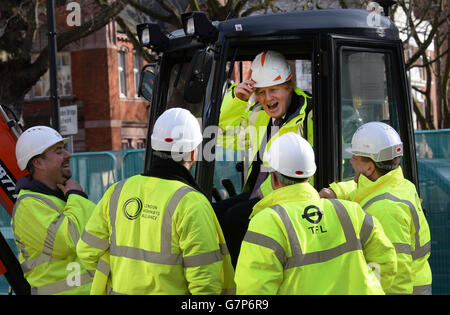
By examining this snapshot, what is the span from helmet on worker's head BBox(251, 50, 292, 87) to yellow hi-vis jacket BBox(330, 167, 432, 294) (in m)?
0.89

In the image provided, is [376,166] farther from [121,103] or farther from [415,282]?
[121,103]

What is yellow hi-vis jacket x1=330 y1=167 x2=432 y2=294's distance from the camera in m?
4.50

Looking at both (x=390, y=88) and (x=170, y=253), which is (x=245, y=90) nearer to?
(x=390, y=88)

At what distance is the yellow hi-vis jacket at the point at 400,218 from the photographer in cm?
450

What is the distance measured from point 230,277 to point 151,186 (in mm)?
686

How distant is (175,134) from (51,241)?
1318 mm

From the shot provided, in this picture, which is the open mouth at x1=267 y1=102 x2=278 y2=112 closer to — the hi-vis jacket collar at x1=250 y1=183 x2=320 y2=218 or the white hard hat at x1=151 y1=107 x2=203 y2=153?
the white hard hat at x1=151 y1=107 x2=203 y2=153

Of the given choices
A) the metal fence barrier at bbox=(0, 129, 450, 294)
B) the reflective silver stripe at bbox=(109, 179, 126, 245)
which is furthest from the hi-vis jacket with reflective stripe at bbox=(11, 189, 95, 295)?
the metal fence barrier at bbox=(0, 129, 450, 294)

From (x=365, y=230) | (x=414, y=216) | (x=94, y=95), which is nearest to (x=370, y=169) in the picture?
(x=414, y=216)

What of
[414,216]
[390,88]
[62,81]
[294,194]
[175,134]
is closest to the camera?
[294,194]

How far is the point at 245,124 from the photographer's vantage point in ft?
19.2

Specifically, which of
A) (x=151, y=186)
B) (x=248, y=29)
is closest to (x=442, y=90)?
(x=248, y=29)

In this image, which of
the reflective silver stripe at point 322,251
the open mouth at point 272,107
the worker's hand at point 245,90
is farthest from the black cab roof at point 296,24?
the reflective silver stripe at point 322,251

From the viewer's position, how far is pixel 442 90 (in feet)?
72.1
